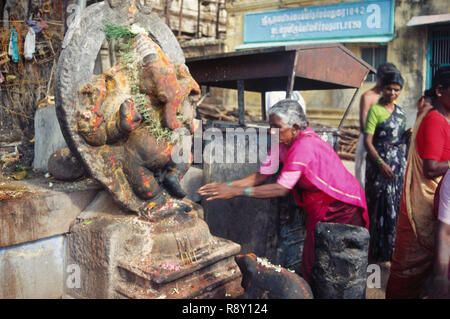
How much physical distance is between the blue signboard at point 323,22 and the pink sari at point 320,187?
852cm

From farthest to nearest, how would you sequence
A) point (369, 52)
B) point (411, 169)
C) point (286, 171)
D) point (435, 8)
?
1. point (369, 52)
2. point (435, 8)
3. point (411, 169)
4. point (286, 171)

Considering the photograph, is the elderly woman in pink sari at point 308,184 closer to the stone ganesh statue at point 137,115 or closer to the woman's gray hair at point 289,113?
the woman's gray hair at point 289,113

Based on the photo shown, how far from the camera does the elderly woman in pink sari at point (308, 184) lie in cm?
275

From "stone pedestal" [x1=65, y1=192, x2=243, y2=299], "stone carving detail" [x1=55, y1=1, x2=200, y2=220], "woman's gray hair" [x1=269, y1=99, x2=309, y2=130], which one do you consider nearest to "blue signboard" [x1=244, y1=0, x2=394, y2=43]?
"woman's gray hair" [x1=269, y1=99, x2=309, y2=130]

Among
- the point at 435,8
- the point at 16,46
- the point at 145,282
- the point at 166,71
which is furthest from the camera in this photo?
the point at 435,8

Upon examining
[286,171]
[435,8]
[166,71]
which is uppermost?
[435,8]

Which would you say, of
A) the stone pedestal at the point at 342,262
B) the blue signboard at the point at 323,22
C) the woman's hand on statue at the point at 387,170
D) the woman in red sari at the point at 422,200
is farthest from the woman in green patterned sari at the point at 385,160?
the blue signboard at the point at 323,22

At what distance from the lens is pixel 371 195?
4.29 m

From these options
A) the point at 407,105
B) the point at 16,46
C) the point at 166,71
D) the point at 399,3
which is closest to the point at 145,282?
the point at 166,71

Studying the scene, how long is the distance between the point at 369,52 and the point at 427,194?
8.62 m

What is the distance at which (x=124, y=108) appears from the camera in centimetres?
213

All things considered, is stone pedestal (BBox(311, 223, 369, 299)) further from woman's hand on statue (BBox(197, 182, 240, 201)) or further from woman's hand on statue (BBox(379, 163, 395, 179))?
woman's hand on statue (BBox(379, 163, 395, 179))

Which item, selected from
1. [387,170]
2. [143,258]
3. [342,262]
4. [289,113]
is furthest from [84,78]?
[387,170]

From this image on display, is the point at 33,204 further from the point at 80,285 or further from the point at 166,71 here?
the point at 166,71
